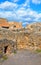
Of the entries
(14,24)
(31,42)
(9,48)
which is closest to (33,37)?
(31,42)

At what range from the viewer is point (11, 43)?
18000 mm

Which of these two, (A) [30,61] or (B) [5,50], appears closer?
(A) [30,61]

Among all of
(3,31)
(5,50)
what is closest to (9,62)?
(5,50)

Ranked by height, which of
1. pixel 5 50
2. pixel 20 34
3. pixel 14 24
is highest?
pixel 14 24

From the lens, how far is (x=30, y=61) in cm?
1423

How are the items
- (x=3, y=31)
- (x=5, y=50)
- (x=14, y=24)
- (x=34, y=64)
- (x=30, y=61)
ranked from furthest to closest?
(x=14, y=24) < (x=3, y=31) < (x=5, y=50) < (x=30, y=61) < (x=34, y=64)

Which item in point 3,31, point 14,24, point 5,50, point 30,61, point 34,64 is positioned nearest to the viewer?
point 34,64

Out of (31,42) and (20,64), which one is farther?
(31,42)

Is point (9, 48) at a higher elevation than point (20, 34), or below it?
below

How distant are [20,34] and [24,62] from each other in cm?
827

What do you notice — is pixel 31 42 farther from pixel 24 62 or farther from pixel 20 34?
pixel 24 62

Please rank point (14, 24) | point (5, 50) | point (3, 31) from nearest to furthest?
point (5, 50), point (3, 31), point (14, 24)

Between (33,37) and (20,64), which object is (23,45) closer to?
(33,37)

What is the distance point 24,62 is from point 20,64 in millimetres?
654
